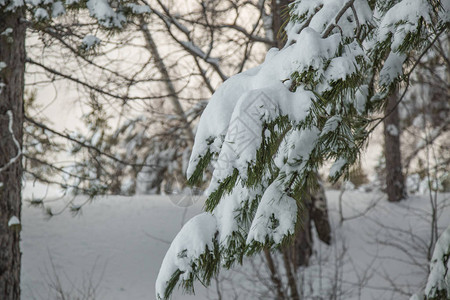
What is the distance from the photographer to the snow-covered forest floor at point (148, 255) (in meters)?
7.03

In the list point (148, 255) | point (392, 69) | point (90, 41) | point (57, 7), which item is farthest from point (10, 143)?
point (392, 69)

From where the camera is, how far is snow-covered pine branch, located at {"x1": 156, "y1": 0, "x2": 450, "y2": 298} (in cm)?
149

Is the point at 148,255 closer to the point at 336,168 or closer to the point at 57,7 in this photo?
the point at 57,7

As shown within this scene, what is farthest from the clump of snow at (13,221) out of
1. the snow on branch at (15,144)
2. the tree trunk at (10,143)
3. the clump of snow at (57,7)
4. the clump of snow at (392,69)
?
the clump of snow at (392,69)

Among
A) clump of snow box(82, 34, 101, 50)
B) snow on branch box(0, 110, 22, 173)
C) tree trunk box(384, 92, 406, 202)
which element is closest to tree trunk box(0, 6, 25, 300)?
snow on branch box(0, 110, 22, 173)

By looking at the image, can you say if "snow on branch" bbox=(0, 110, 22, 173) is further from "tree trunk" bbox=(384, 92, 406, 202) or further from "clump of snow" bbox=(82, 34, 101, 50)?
"tree trunk" bbox=(384, 92, 406, 202)

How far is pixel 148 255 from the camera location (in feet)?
26.5

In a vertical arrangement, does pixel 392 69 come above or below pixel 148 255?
above

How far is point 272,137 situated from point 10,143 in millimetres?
4233

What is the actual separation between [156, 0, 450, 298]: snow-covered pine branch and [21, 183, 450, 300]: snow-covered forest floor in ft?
15.7

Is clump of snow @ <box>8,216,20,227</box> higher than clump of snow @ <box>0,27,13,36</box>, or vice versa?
clump of snow @ <box>0,27,13,36</box>

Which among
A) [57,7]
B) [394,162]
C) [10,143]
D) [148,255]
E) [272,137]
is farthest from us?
[394,162]

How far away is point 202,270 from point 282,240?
0.35 metres

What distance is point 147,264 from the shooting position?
7.83 m
